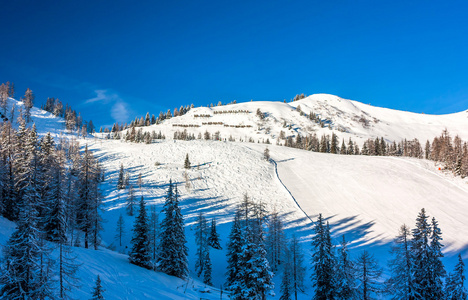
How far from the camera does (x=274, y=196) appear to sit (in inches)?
2844

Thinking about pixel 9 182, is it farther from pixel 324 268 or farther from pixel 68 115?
pixel 68 115

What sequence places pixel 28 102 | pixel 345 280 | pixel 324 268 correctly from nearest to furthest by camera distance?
pixel 345 280 → pixel 324 268 → pixel 28 102

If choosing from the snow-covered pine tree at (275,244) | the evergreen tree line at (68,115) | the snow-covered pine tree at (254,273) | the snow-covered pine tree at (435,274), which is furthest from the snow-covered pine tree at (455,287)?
the evergreen tree line at (68,115)

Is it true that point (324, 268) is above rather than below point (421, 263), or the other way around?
below

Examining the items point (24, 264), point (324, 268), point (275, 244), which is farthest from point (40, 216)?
point (275, 244)

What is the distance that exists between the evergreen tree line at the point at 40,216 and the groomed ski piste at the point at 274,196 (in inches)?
103

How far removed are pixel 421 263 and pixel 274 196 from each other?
49.8 m

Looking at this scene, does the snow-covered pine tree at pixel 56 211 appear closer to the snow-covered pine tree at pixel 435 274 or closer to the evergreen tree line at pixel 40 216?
the evergreen tree line at pixel 40 216

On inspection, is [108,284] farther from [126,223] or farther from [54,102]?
[54,102]

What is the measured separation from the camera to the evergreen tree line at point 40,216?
10.3m

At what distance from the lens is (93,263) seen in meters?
22.5

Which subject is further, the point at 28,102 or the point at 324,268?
the point at 28,102

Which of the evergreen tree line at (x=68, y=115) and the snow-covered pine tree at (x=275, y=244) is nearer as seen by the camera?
the snow-covered pine tree at (x=275, y=244)

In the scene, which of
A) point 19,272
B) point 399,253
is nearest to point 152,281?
point 19,272
